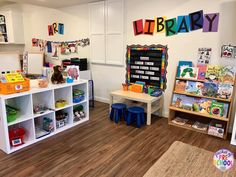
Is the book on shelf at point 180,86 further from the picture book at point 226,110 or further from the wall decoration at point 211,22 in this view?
the wall decoration at point 211,22

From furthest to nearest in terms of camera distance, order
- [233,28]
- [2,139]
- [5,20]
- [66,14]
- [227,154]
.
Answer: [5,20]
[66,14]
[233,28]
[2,139]
[227,154]

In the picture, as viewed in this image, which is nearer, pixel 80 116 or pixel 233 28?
pixel 233 28

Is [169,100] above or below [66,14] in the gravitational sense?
below

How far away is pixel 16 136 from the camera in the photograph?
254 cm

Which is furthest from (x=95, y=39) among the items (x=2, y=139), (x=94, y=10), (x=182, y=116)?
(x=2, y=139)

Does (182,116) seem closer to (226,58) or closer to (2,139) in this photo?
(226,58)

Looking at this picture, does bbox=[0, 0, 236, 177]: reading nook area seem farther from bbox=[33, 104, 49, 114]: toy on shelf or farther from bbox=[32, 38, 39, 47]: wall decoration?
bbox=[32, 38, 39, 47]: wall decoration

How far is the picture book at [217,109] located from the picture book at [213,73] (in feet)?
1.16

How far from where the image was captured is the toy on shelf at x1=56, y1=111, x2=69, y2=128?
3061 mm

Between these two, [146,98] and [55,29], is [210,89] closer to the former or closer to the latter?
[146,98]

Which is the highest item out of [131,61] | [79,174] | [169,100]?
[131,61]

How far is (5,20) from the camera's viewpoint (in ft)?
17.9

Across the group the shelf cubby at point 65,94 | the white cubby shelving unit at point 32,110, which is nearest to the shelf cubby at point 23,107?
the white cubby shelving unit at point 32,110

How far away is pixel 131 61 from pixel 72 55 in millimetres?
1741
